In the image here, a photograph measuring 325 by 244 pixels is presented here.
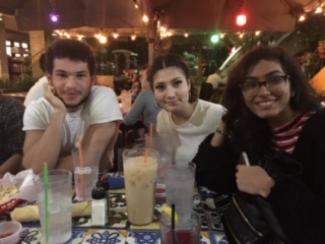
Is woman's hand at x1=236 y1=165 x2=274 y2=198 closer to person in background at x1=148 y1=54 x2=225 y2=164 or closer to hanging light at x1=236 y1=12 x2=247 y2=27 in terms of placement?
person in background at x1=148 y1=54 x2=225 y2=164

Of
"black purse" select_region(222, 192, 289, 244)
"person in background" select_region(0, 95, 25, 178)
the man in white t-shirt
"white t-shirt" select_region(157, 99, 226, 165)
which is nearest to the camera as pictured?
"black purse" select_region(222, 192, 289, 244)

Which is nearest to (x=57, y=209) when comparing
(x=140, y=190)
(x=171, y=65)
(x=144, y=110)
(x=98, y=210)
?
(x=98, y=210)

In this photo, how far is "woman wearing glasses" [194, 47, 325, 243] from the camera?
112cm

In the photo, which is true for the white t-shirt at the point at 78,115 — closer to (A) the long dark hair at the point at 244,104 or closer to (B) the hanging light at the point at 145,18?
Result: (A) the long dark hair at the point at 244,104

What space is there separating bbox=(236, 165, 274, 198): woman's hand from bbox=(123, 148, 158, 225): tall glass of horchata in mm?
348

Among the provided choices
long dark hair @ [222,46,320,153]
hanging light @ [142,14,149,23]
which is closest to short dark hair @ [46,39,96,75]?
long dark hair @ [222,46,320,153]

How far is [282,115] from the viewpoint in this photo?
60.6 inches

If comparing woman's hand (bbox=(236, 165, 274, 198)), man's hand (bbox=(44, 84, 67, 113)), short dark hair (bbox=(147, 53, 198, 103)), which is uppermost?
short dark hair (bbox=(147, 53, 198, 103))

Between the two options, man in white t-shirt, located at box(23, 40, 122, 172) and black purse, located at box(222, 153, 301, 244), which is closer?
black purse, located at box(222, 153, 301, 244)

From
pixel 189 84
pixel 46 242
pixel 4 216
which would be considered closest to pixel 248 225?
pixel 46 242

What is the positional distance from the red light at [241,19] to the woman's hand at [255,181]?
3.41 meters

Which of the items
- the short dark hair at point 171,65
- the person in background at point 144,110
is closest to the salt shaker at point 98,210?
the short dark hair at point 171,65

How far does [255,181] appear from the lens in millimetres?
1173

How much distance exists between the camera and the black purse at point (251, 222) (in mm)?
985
